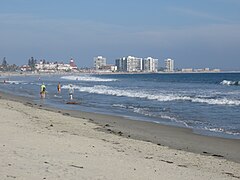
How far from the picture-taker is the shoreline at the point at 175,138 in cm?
1086

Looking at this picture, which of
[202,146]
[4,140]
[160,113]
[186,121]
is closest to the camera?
[4,140]

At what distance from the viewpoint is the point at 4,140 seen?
9602mm

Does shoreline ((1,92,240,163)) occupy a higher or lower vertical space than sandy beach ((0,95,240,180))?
lower

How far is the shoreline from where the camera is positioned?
428 inches

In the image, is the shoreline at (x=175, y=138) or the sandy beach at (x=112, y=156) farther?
the shoreline at (x=175, y=138)

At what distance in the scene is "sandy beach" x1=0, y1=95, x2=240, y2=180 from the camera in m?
7.05

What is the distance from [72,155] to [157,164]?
5.86 ft

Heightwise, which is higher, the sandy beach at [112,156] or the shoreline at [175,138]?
the sandy beach at [112,156]

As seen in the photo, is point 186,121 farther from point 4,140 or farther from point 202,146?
point 4,140

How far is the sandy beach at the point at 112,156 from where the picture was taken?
7.05 meters

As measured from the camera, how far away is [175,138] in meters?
13.0

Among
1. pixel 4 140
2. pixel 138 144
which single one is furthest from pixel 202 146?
pixel 4 140

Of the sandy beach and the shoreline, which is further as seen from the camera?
the shoreline

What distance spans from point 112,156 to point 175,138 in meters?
4.63
